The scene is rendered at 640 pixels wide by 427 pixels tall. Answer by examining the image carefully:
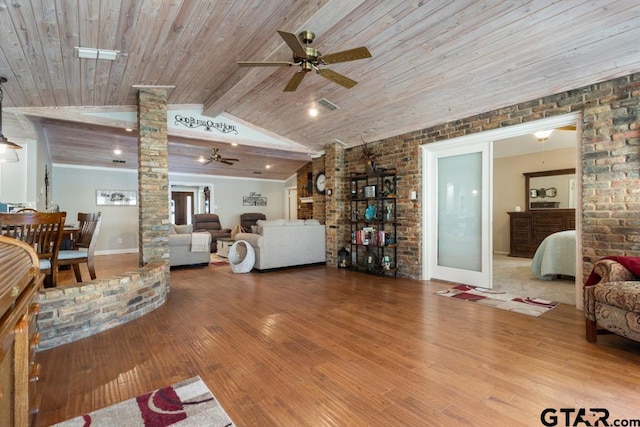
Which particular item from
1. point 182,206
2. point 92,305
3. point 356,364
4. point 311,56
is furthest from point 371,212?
point 182,206

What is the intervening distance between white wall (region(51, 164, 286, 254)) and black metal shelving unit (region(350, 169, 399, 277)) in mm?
5395

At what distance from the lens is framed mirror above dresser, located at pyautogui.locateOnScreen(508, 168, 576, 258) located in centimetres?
638

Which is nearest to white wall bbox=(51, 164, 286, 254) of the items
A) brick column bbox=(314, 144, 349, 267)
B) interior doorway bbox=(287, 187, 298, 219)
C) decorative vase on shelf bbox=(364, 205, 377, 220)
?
interior doorway bbox=(287, 187, 298, 219)

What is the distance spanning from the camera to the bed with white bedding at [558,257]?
15.2 feet

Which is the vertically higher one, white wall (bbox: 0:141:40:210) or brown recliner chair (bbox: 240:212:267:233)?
white wall (bbox: 0:141:40:210)

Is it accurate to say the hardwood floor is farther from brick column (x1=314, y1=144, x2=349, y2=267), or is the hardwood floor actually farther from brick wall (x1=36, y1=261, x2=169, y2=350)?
brick column (x1=314, y1=144, x2=349, y2=267)

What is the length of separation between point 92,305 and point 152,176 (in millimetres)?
1778

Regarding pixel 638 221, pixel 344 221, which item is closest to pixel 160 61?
pixel 344 221

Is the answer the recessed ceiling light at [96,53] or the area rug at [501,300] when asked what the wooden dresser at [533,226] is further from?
the recessed ceiling light at [96,53]

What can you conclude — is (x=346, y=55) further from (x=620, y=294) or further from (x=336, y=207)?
(x=336, y=207)

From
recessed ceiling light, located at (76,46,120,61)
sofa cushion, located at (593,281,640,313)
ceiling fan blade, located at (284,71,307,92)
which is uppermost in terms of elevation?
recessed ceiling light, located at (76,46,120,61)

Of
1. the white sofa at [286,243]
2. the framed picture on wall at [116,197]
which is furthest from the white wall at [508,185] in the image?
the framed picture on wall at [116,197]

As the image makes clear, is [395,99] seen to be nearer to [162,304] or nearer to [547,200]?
[162,304]

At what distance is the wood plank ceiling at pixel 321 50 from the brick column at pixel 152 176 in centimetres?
30
